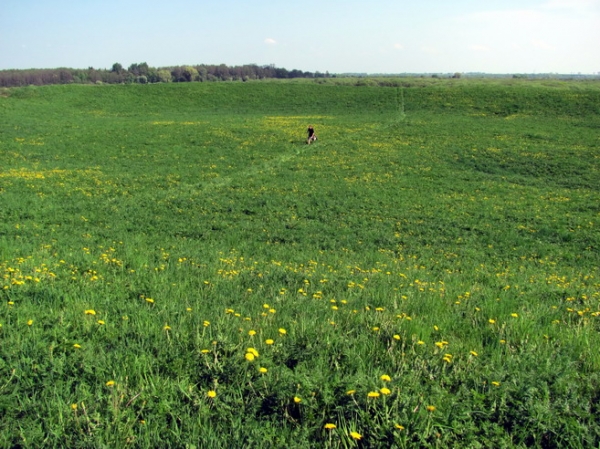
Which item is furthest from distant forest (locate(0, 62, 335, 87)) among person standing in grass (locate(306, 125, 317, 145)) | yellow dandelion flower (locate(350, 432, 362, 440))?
yellow dandelion flower (locate(350, 432, 362, 440))

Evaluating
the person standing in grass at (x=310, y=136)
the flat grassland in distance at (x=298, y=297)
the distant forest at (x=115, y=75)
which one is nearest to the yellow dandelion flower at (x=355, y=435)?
the flat grassland in distance at (x=298, y=297)

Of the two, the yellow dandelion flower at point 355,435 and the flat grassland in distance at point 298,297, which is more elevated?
the yellow dandelion flower at point 355,435

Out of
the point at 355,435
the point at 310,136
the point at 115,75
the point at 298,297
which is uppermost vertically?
the point at 115,75

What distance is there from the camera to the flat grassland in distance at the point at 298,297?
3158mm

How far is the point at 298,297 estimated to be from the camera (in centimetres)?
645

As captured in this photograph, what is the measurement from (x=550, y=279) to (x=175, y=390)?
916cm

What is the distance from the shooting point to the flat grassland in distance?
10.4ft

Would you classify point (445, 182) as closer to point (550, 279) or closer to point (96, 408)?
point (550, 279)

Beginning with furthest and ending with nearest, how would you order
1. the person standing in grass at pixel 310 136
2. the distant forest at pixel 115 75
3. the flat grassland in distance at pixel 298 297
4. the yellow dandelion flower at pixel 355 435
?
the distant forest at pixel 115 75 → the person standing in grass at pixel 310 136 → the flat grassland in distance at pixel 298 297 → the yellow dandelion flower at pixel 355 435

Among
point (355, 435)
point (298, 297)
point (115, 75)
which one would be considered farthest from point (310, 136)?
point (115, 75)

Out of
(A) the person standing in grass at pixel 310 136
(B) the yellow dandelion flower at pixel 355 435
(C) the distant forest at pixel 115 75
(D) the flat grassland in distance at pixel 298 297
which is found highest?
(C) the distant forest at pixel 115 75

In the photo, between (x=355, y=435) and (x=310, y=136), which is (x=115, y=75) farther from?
(x=355, y=435)

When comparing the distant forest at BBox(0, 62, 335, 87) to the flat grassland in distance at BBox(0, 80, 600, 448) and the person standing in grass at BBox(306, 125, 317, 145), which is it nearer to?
the person standing in grass at BBox(306, 125, 317, 145)

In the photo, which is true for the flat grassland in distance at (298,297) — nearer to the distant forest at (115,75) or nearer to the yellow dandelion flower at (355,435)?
the yellow dandelion flower at (355,435)
